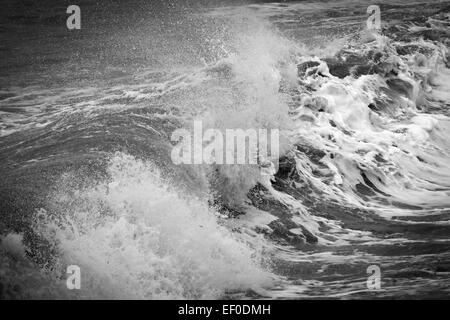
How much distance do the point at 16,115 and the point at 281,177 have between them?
17.2 feet

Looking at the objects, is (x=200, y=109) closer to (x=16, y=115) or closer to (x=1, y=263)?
(x=16, y=115)

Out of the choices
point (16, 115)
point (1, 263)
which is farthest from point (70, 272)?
point (16, 115)

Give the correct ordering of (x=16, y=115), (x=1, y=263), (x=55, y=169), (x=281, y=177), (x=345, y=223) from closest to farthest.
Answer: (x=1, y=263) < (x=55, y=169) < (x=345, y=223) < (x=281, y=177) < (x=16, y=115)

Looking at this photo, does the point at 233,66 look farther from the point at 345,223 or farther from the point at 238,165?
the point at 345,223

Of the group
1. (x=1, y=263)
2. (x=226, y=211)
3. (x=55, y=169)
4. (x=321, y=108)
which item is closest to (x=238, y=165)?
(x=226, y=211)

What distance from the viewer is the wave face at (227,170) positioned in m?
7.55

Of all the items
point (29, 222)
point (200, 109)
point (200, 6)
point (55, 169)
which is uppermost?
point (200, 6)

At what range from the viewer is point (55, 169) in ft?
31.2

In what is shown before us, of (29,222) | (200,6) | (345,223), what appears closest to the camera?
(29,222)

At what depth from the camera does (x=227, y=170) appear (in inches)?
408

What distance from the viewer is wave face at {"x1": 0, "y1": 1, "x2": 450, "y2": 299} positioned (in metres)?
7.55
